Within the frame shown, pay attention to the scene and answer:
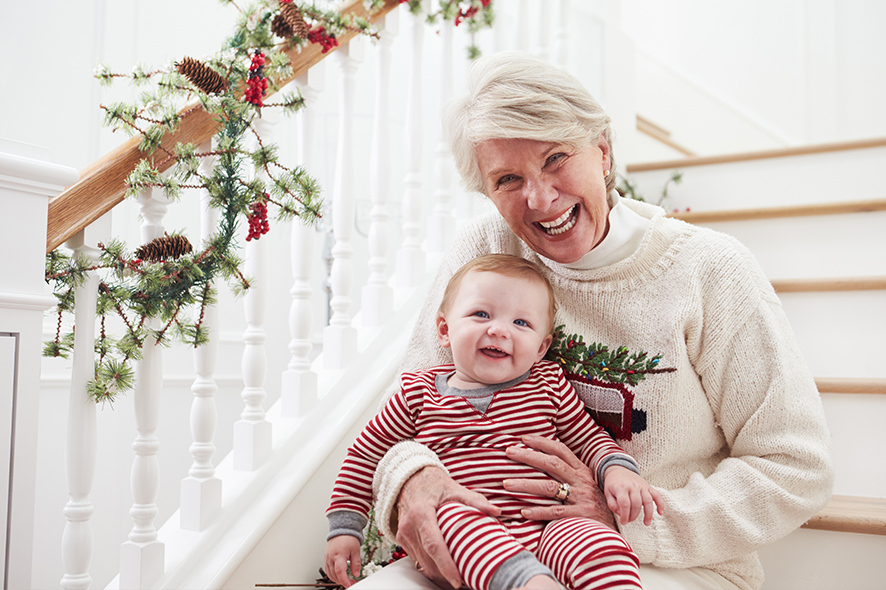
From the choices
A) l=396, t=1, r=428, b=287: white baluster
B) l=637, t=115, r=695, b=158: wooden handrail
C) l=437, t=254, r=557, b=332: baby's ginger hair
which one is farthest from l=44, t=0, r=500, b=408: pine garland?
l=637, t=115, r=695, b=158: wooden handrail

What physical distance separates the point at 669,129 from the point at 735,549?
3239mm

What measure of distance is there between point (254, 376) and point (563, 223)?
0.76 m

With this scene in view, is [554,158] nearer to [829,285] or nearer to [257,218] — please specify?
[257,218]

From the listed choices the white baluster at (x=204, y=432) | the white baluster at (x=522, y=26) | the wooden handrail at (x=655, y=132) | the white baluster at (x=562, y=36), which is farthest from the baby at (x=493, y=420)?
the wooden handrail at (x=655, y=132)

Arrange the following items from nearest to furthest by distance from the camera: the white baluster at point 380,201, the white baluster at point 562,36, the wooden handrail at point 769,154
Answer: the white baluster at point 380,201 < the wooden handrail at point 769,154 < the white baluster at point 562,36

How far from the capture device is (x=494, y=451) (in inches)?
41.8

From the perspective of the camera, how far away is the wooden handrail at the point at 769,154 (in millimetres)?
2195

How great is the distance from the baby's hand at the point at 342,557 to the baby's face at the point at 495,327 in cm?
30

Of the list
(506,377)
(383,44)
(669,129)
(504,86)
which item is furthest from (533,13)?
(506,377)

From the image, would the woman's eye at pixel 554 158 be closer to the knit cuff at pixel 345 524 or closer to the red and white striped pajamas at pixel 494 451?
the red and white striped pajamas at pixel 494 451

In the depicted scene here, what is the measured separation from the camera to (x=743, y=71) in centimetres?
418

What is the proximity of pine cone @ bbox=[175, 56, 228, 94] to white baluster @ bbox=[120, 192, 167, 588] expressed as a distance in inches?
8.6

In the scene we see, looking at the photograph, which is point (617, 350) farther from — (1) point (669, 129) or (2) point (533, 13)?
(1) point (669, 129)

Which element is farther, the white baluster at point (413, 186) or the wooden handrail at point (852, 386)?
the white baluster at point (413, 186)
